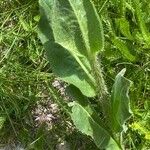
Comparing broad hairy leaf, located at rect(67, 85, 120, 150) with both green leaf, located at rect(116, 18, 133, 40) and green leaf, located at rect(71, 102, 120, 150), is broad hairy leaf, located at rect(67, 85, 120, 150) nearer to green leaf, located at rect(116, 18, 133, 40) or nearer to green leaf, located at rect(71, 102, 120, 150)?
green leaf, located at rect(71, 102, 120, 150)

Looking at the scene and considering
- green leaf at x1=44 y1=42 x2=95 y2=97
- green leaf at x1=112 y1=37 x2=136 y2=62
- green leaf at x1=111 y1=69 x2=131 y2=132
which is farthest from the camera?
green leaf at x1=112 y1=37 x2=136 y2=62

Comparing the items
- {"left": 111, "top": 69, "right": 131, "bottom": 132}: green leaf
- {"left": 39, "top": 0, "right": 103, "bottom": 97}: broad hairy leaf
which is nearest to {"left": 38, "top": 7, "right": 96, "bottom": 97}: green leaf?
{"left": 39, "top": 0, "right": 103, "bottom": 97}: broad hairy leaf

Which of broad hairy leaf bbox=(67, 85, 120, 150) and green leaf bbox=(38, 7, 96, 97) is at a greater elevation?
green leaf bbox=(38, 7, 96, 97)

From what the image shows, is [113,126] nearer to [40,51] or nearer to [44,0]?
[44,0]

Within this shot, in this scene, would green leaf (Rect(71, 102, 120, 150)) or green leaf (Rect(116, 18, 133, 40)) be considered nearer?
green leaf (Rect(71, 102, 120, 150))

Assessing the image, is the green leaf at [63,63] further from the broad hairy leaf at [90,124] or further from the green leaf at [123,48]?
the green leaf at [123,48]

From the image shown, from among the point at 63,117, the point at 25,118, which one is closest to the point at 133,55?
the point at 63,117

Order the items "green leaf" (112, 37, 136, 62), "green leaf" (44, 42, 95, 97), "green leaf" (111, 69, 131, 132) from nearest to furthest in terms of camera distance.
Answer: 1. "green leaf" (111, 69, 131, 132)
2. "green leaf" (44, 42, 95, 97)
3. "green leaf" (112, 37, 136, 62)

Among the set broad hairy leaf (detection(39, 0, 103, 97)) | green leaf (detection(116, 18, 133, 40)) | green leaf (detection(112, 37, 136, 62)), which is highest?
broad hairy leaf (detection(39, 0, 103, 97))

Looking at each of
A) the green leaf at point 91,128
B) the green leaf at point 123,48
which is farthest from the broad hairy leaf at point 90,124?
the green leaf at point 123,48
